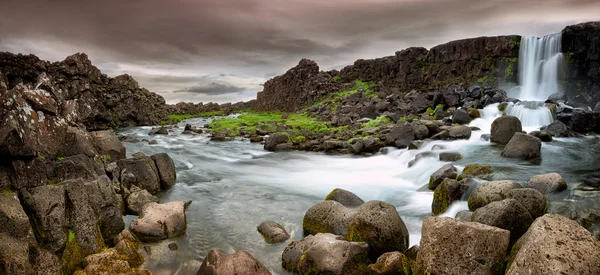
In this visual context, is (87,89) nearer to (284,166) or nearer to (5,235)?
(284,166)

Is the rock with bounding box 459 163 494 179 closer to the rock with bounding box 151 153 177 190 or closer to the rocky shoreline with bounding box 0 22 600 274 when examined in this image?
the rocky shoreline with bounding box 0 22 600 274

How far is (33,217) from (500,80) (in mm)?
46967

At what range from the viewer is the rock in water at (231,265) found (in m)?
6.13

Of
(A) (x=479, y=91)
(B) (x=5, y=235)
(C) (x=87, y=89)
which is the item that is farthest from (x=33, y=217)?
(C) (x=87, y=89)

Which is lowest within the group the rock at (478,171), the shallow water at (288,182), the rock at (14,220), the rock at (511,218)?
the shallow water at (288,182)

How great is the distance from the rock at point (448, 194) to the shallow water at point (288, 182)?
0.27 metres

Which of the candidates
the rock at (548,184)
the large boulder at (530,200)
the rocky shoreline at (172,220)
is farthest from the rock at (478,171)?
the large boulder at (530,200)

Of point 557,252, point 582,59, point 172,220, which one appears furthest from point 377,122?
point 582,59

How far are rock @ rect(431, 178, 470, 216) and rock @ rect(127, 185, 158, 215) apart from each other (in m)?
8.11

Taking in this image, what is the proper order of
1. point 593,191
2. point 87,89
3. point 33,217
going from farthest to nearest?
point 87,89 < point 593,191 < point 33,217

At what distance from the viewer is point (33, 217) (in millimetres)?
5633

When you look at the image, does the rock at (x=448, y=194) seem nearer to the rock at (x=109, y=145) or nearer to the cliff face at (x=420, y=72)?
the rock at (x=109, y=145)

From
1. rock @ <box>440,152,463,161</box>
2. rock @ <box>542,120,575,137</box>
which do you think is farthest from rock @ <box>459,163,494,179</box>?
rock @ <box>542,120,575,137</box>

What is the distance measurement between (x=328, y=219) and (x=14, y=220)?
234 inches
